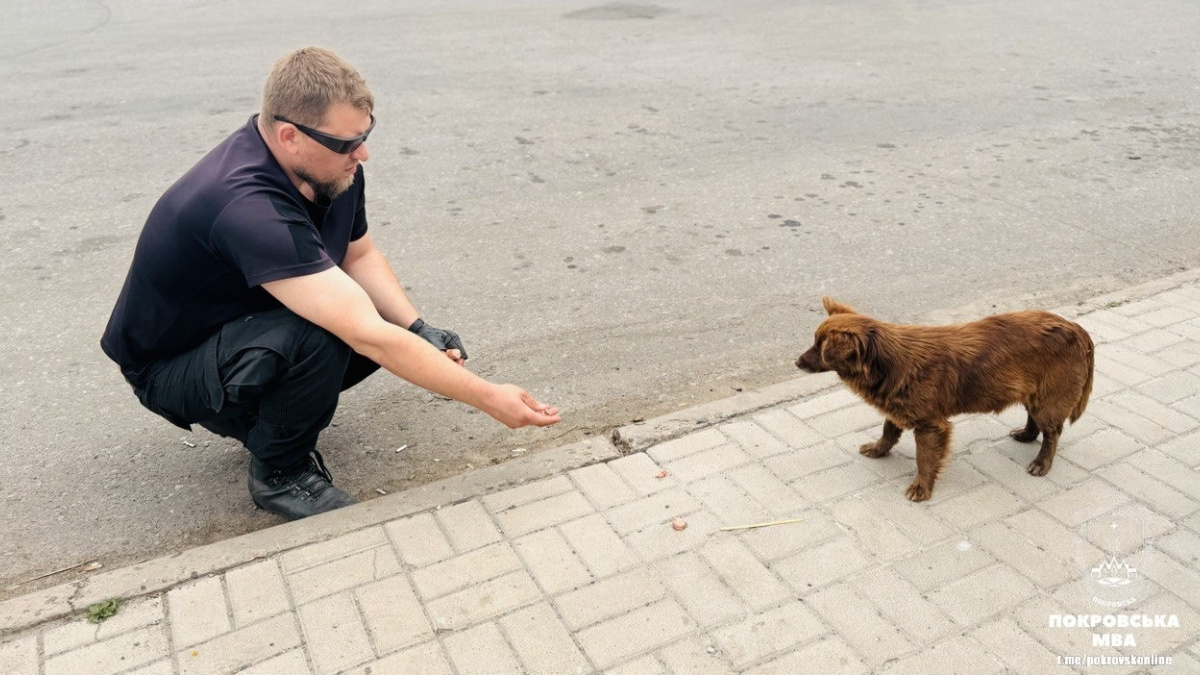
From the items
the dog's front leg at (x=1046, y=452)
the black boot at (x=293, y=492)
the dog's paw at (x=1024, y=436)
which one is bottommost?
the black boot at (x=293, y=492)

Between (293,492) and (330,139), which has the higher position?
(330,139)

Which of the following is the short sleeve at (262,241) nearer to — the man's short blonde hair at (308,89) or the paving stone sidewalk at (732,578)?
the man's short blonde hair at (308,89)

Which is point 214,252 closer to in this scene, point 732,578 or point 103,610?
point 103,610

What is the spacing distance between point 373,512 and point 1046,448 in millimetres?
2403

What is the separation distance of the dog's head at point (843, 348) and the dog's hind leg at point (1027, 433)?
0.83 meters

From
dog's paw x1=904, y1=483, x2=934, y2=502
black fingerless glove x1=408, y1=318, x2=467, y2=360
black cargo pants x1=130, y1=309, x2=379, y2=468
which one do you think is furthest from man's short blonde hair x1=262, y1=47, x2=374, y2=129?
dog's paw x1=904, y1=483, x2=934, y2=502

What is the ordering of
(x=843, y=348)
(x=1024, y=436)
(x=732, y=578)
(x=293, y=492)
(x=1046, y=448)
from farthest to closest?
1. (x=1024, y=436)
2. (x=1046, y=448)
3. (x=293, y=492)
4. (x=843, y=348)
5. (x=732, y=578)

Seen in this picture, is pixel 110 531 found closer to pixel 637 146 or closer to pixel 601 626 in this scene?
pixel 601 626

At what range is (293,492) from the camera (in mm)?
3416

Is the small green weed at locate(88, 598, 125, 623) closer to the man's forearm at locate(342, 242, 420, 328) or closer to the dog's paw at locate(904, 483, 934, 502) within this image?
the man's forearm at locate(342, 242, 420, 328)

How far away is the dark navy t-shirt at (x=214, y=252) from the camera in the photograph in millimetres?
3027

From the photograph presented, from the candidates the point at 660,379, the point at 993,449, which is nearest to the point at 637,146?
the point at 660,379

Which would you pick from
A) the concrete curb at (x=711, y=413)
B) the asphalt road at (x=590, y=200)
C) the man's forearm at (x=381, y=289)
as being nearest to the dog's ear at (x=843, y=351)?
the concrete curb at (x=711, y=413)

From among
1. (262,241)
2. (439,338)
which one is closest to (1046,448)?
(439,338)
